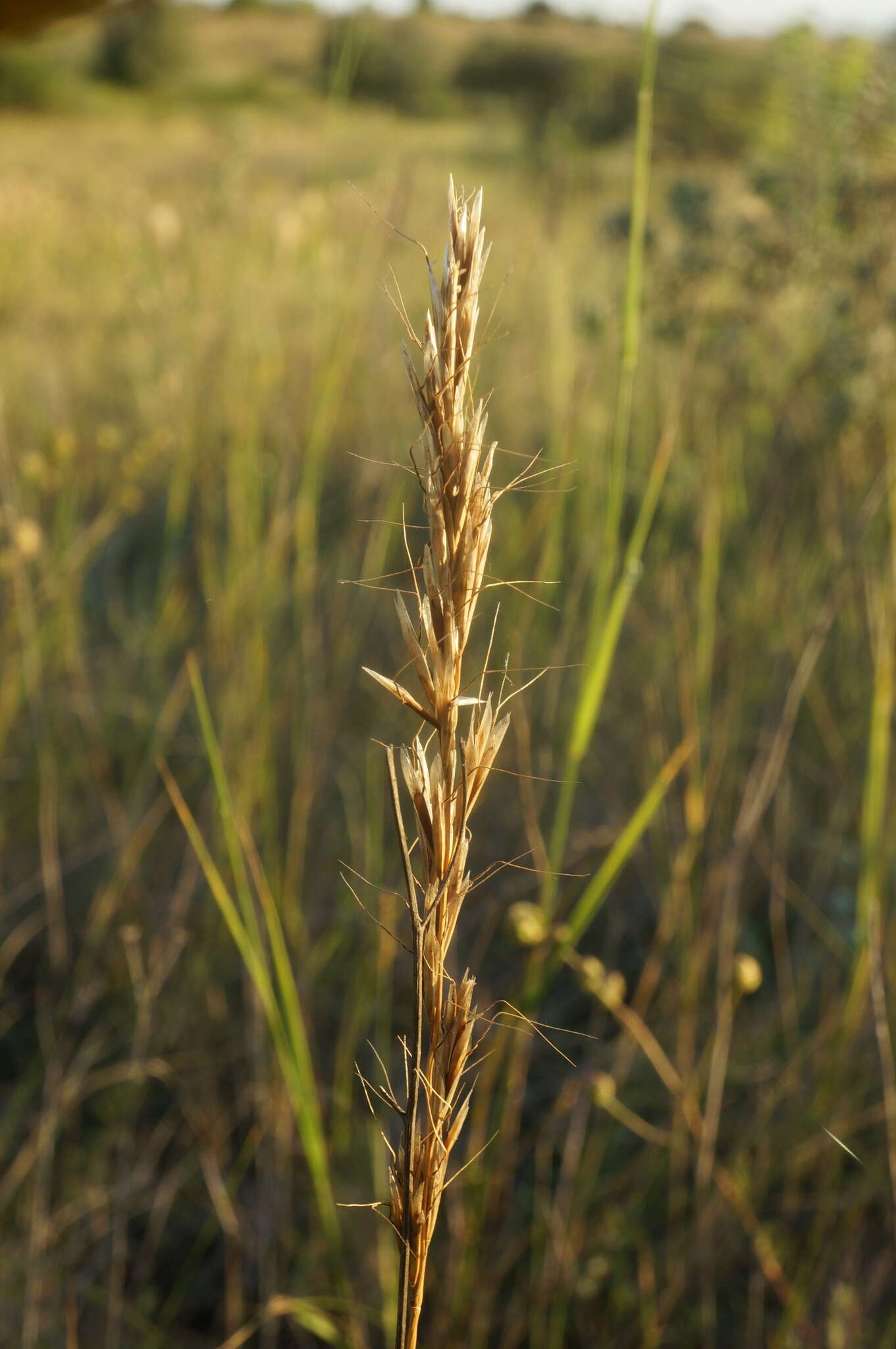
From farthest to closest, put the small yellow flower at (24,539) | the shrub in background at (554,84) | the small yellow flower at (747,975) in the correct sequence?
the shrub in background at (554,84) < the small yellow flower at (24,539) < the small yellow flower at (747,975)

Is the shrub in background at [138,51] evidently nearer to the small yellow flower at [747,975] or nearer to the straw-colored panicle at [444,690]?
the small yellow flower at [747,975]

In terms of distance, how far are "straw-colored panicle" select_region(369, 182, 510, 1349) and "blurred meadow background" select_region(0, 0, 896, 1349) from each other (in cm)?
6

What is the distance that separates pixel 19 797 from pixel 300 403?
61.9 inches

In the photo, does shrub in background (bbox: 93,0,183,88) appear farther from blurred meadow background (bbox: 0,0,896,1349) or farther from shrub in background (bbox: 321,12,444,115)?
blurred meadow background (bbox: 0,0,896,1349)

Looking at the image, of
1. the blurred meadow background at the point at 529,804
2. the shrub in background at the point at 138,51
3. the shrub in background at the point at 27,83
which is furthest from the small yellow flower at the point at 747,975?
the shrub in background at the point at 138,51

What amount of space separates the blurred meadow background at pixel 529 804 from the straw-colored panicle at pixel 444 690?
0.21 ft

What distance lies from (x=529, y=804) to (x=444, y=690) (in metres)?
0.75

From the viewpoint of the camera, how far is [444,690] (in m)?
0.33

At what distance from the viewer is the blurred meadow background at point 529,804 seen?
1015 millimetres

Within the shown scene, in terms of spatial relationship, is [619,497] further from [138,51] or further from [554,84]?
[138,51]

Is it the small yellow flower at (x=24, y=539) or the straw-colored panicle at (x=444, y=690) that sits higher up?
the straw-colored panicle at (x=444, y=690)

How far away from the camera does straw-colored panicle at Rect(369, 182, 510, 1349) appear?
1.09ft

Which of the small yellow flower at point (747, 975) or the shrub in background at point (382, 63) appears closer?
the small yellow flower at point (747, 975)

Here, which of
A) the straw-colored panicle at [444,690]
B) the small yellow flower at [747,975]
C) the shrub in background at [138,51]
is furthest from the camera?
the shrub in background at [138,51]
